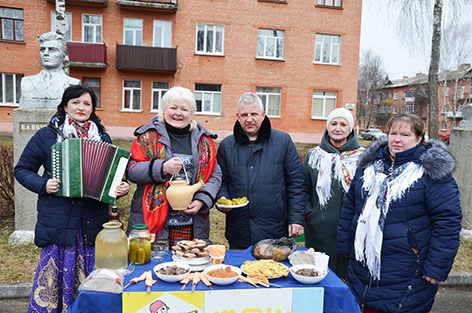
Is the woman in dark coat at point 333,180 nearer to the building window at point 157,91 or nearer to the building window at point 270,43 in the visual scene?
the building window at point 157,91

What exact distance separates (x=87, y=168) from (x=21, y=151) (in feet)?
9.08

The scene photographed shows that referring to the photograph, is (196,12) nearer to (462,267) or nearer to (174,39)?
(174,39)

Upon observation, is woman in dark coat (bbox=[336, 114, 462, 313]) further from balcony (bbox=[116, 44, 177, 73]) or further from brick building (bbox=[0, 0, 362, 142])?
brick building (bbox=[0, 0, 362, 142])

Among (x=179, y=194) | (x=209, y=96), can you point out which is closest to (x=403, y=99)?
(x=209, y=96)

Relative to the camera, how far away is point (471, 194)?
219 inches

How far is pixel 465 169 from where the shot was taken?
558 cm

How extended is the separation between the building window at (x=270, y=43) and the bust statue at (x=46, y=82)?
47.0ft

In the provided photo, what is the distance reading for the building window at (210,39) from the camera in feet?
57.1

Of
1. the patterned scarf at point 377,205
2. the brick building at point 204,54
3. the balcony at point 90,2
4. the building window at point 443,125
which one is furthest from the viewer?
the building window at point 443,125

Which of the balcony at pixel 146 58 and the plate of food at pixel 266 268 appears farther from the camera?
the balcony at pixel 146 58

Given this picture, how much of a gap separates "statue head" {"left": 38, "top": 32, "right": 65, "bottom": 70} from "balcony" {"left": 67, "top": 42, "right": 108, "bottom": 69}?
12491 millimetres

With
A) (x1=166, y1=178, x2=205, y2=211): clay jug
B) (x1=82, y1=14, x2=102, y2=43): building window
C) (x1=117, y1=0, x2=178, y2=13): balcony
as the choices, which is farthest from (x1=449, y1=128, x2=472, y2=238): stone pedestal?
(x1=82, y1=14, x2=102, y2=43): building window

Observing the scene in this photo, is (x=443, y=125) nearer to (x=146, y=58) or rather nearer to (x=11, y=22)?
(x=146, y=58)

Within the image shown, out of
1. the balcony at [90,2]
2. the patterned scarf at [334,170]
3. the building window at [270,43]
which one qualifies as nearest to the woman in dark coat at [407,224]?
the patterned scarf at [334,170]
